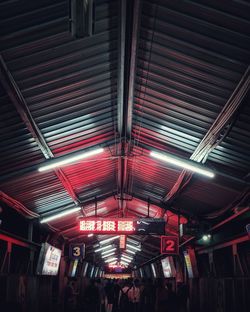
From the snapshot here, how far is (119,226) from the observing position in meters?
13.9

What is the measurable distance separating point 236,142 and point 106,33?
3886mm

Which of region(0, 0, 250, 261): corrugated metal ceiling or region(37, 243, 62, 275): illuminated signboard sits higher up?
region(0, 0, 250, 261): corrugated metal ceiling

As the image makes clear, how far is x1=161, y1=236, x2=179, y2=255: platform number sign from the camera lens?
57.3 ft

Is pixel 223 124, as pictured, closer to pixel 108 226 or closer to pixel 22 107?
pixel 22 107

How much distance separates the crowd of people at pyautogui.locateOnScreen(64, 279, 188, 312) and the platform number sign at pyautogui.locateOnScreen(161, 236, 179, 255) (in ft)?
4.31

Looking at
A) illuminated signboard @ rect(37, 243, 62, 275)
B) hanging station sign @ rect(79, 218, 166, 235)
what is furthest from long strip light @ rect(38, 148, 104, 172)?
illuminated signboard @ rect(37, 243, 62, 275)

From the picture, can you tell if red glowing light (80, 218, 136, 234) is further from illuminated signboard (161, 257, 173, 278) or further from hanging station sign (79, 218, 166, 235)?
illuminated signboard (161, 257, 173, 278)

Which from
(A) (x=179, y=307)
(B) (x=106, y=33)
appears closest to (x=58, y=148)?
(B) (x=106, y=33)

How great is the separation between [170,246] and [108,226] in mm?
4735

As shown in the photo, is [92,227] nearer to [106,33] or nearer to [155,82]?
[155,82]

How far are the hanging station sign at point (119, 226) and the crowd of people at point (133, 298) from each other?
2869 mm

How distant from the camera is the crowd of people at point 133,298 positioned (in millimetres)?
15430

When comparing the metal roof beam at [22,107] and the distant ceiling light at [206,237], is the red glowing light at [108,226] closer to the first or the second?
the distant ceiling light at [206,237]

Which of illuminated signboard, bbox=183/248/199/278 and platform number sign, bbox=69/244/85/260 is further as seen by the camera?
platform number sign, bbox=69/244/85/260
